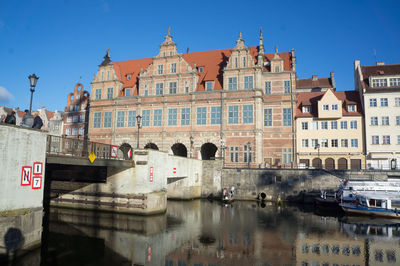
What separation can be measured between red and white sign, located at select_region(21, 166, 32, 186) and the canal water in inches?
130

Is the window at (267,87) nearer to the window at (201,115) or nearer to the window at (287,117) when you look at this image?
the window at (287,117)

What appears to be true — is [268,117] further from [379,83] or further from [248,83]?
[379,83]

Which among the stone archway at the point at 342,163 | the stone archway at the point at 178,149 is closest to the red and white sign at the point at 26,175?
the stone archway at the point at 178,149

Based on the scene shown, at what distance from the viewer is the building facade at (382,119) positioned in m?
37.4

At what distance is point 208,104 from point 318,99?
14985 millimetres

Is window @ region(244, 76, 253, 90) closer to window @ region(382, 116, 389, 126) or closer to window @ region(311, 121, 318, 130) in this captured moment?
window @ region(311, 121, 318, 130)

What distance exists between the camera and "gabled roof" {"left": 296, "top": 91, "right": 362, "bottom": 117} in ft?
131

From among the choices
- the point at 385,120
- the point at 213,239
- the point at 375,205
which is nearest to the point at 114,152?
the point at 213,239

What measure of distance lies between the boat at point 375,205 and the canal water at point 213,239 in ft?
4.92

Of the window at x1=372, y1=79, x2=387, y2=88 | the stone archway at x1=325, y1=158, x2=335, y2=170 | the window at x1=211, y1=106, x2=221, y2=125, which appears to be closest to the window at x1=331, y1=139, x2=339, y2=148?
the stone archway at x1=325, y1=158, x2=335, y2=170

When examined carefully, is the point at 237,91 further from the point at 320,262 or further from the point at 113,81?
the point at 320,262

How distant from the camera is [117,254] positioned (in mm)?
14953

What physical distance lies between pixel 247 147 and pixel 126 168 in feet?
60.1

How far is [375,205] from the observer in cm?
2738
